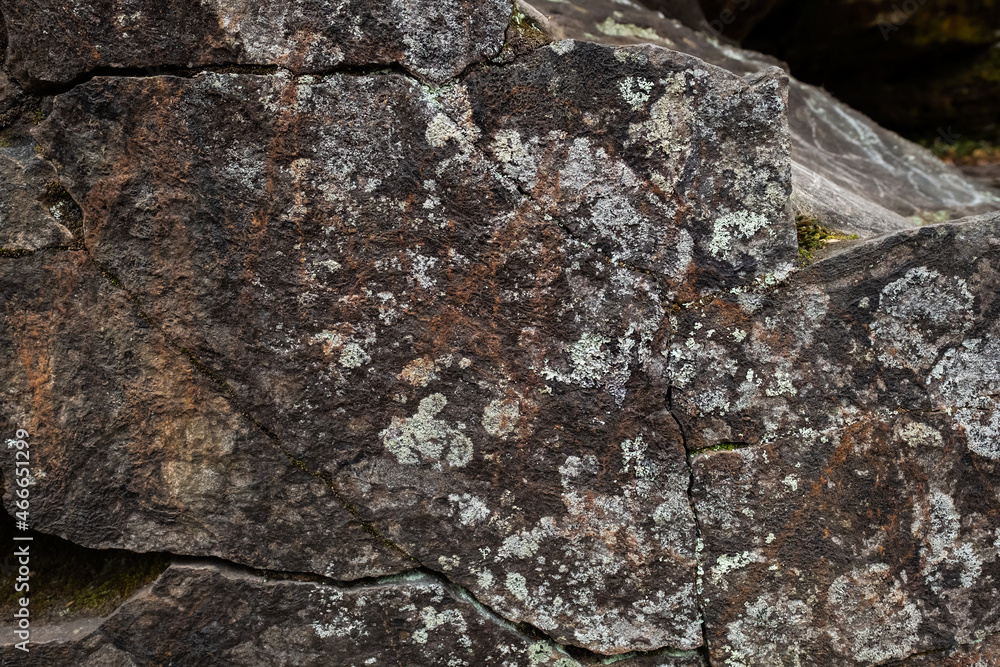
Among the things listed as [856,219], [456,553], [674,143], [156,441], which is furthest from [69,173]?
[856,219]

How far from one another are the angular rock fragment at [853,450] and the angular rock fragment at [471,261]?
15cm

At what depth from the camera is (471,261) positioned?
224 cm

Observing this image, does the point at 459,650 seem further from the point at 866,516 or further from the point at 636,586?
the point at 866,516

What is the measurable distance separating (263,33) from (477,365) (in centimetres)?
126

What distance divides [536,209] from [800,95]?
2686 millimetres

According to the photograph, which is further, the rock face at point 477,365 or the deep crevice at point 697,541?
the deep crevice at point 697,541

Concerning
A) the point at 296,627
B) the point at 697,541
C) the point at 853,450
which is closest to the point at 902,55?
the point at 853,450

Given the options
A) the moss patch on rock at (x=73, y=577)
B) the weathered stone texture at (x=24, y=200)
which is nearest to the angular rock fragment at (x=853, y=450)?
the moss patch on rock at (x=73, y=577)

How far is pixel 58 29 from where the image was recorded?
7.09 feet

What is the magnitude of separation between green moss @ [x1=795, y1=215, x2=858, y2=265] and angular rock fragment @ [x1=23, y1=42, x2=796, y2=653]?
0.49 ft

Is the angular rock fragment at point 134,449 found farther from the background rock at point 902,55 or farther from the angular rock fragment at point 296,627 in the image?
the background rock at point 902,55

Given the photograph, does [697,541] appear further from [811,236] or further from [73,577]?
[73,577]

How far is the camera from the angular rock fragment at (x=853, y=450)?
225 cm

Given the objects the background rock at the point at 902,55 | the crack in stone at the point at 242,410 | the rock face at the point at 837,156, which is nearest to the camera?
the crack in stone at the point at 242,410
